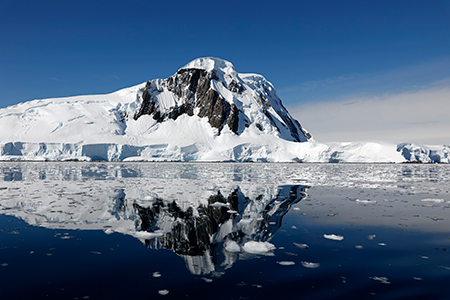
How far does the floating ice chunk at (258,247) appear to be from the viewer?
5211 millimetres

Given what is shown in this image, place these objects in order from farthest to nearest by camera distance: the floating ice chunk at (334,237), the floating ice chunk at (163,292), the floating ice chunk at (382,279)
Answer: the floating ice chunk at (334,237), the floating ice chunk at (382,279), the floating ice chunk at (163,292)

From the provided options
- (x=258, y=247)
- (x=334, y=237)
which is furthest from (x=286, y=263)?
(x=334, y=237)

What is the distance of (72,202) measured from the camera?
10.0 meters

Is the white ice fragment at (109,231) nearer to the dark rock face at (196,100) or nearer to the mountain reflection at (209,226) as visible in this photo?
the mountain reflection at (209,226)

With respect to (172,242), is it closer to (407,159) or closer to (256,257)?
(256,257)

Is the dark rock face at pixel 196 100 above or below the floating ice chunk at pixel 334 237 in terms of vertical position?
above

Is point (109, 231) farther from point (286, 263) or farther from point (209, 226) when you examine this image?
point (286, 263)

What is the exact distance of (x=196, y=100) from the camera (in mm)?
104062

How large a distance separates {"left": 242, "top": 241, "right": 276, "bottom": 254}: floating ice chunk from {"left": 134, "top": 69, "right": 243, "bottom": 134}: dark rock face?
88.5 meters

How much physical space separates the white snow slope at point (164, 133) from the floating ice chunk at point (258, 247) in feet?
240

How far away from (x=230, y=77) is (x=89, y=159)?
61890mm

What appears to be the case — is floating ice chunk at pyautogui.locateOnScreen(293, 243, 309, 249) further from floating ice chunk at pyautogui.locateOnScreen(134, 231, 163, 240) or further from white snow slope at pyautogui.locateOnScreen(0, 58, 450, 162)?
white snow slope at pyautogui.locateOnScreen(0, 58, 450, 162)

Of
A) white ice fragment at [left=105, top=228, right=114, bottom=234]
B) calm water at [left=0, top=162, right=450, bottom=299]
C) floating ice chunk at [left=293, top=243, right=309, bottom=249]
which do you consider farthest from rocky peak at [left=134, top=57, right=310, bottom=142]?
floating ice chunk at [left=293, top=243, right=309, bottom=249]

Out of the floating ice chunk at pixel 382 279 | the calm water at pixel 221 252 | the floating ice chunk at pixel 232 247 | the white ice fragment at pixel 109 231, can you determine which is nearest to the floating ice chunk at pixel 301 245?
the calm water at pixel 221 252
